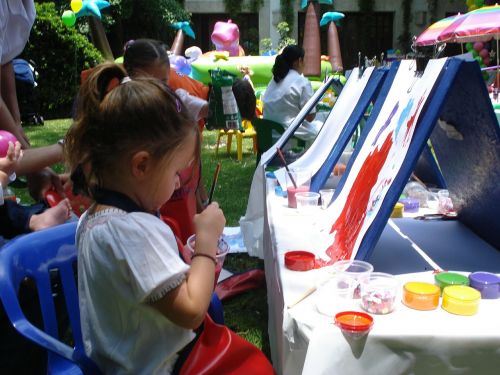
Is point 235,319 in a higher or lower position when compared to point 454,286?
Answer: lower

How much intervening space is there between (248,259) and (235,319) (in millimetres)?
748

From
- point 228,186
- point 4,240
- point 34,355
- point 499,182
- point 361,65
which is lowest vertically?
point 228,186

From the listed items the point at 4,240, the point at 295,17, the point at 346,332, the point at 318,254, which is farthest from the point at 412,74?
the point at 295,17

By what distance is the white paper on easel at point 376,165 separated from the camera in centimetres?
117

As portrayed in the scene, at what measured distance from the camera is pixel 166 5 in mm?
14477

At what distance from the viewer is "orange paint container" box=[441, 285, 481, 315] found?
100cm

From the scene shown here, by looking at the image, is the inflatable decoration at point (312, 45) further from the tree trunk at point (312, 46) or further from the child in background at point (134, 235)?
the child in background at point (134, 235)

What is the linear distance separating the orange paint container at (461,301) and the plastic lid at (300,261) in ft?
1.00

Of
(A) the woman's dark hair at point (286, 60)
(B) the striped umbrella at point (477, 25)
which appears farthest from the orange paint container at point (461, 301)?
(B) the striped umbrella at point (477, 25)

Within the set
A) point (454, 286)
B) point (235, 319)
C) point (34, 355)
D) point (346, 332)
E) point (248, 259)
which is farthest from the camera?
point (248, 259)

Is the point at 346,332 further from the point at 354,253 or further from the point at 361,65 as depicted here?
the point at 361,65

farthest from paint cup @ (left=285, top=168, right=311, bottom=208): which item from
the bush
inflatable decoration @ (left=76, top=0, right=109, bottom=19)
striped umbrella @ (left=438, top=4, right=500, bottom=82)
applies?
the bush

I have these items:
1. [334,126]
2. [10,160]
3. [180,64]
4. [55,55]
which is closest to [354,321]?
[10,160]

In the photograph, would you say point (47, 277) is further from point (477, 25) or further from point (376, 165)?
point (477, 25)
